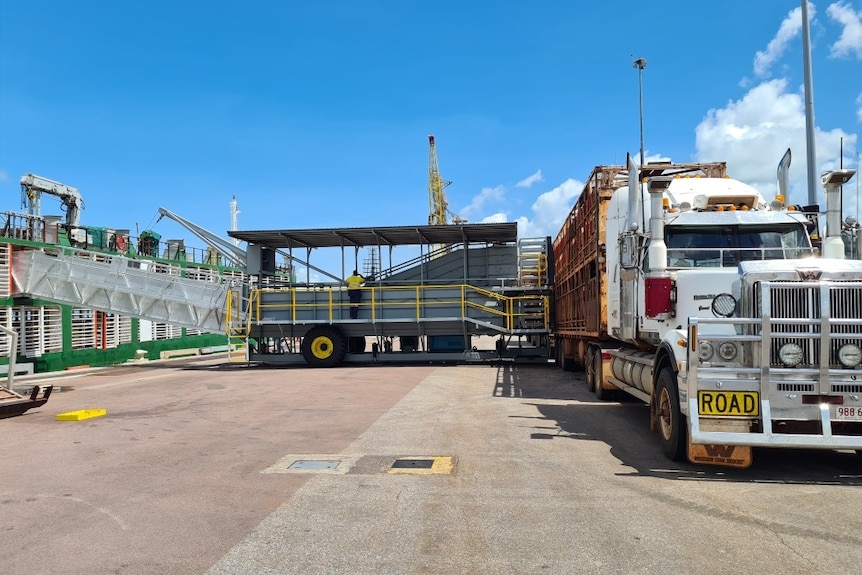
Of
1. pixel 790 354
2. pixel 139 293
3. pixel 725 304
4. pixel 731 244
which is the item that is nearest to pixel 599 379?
pixel 731 244

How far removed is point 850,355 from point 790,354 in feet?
1.80

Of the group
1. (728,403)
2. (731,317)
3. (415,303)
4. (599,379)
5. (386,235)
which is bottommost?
(599,379)

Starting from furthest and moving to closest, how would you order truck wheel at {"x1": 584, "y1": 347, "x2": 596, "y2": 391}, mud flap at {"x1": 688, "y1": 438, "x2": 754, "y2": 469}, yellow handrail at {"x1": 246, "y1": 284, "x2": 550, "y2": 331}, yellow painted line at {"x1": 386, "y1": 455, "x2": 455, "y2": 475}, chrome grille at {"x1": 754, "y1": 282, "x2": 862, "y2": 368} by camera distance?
yellow handrail at {"x1": 246, "y1": 284, "x2": 550, "y2": 331} < truck wheel at {"x1": 584, "y1": 347, "x2": 596, "y2": 391} < yellow painted line at {"x1": 386, "y1": 455, "x2": 455, "y2": 475} < mud flap at {"x1": 688, "y1": 438, "x2": 754, "y2": 469} < chrome grille at {"x1": 754, "y1": 282, "x2": 862, "y2": 368}

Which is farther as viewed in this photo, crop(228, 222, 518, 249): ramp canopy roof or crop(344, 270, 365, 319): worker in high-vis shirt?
crop(228, 222, 518, 249): ramp canopy roof

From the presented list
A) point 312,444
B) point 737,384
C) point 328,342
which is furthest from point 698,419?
point 328,342

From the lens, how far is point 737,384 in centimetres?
604

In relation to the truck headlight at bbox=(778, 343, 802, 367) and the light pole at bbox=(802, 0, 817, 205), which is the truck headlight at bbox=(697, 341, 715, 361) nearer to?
the truck headlight at bbox=(778, 343, 802, 367)

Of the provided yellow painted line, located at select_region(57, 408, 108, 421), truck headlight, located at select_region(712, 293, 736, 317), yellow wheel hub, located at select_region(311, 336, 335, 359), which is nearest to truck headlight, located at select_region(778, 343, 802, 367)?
truck headlight, located at select_region(712, 293, 736, 317)

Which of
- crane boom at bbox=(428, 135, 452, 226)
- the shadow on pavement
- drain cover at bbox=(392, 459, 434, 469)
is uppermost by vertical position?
crane boom at bbox=(428, 135, 452, 226)

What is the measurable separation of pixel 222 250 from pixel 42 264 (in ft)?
36.2

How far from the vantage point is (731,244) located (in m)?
8.09

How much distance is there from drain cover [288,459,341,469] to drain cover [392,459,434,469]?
2.26 feet

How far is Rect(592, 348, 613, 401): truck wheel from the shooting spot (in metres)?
11.4

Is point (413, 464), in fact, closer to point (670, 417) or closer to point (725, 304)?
point (670, 417)
